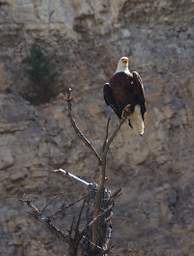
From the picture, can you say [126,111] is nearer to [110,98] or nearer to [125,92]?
[125,92]

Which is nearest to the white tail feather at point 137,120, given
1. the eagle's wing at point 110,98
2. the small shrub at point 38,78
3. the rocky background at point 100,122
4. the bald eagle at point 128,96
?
the bald eagle at point 128,96

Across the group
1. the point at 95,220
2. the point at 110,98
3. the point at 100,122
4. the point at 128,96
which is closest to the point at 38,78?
the point at 100,122

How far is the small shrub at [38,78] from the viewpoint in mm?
12078

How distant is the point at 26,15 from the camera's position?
1255 centimetres

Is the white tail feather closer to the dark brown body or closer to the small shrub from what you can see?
the dark brown body

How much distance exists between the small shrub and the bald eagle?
459 centimetres

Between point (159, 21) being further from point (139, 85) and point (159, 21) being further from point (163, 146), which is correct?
point (139, 85)

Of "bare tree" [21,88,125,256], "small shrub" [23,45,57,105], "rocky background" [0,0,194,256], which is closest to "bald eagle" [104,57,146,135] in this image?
"bare tree" [21,88,125,256]

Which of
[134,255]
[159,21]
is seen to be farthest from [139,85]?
[159,21]

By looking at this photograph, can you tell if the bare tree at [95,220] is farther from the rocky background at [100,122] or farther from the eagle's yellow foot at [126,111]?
the rocky background at [100,122]

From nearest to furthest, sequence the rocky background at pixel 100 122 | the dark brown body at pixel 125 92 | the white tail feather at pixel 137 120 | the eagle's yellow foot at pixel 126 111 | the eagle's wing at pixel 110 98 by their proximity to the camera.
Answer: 1. the eagle's yellow foot at pixel 126 111
2. the white tail feather at pixel 137 120
3. the dark brown body at pixel 125 92
4. the eagle's wing at pixel 110 98
5. the rocky background at pixel 100 122

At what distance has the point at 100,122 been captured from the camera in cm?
1162

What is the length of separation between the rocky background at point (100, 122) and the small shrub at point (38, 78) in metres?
0.11

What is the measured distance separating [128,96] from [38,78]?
498cm
